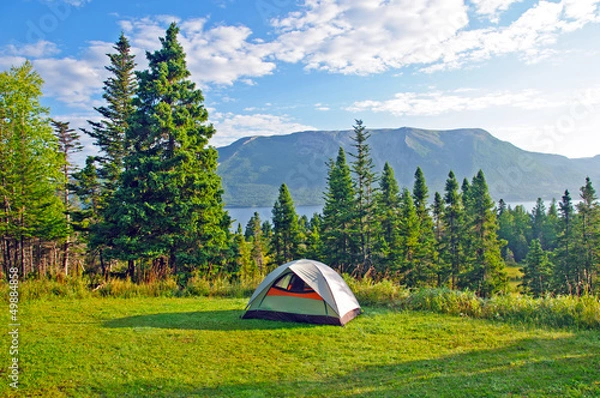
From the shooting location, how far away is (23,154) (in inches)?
584

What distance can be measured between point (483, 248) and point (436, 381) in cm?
3628

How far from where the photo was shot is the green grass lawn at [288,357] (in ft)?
13.5

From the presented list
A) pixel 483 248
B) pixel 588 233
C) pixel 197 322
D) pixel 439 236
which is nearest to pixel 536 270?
pixel 588 233

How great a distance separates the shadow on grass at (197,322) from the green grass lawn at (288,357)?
2 cm

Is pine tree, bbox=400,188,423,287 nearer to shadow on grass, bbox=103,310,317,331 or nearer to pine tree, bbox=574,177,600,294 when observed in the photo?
pine tree, bbox=574,177,600,294

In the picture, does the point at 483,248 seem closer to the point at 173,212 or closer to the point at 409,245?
the point at 409,245

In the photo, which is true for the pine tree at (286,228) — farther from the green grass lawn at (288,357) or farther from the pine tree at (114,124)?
the green grass lawn at (288,357)

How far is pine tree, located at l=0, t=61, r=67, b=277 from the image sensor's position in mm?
14531

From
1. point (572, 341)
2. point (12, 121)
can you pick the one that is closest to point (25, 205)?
point (12, 121)

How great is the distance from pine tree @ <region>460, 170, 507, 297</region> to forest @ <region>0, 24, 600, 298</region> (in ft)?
0.43

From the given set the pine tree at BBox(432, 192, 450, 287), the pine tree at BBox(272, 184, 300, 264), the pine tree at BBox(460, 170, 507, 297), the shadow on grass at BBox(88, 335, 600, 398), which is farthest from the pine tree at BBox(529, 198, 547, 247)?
the shadow on grass at BBox(88, 335, 600, 398)

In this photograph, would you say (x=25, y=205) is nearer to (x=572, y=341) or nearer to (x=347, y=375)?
(x=347, y=375)

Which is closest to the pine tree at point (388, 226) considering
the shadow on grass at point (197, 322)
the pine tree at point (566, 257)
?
the pine tree at point (566, 257)

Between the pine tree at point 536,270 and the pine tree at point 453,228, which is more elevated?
the pine tree at point 453,228
